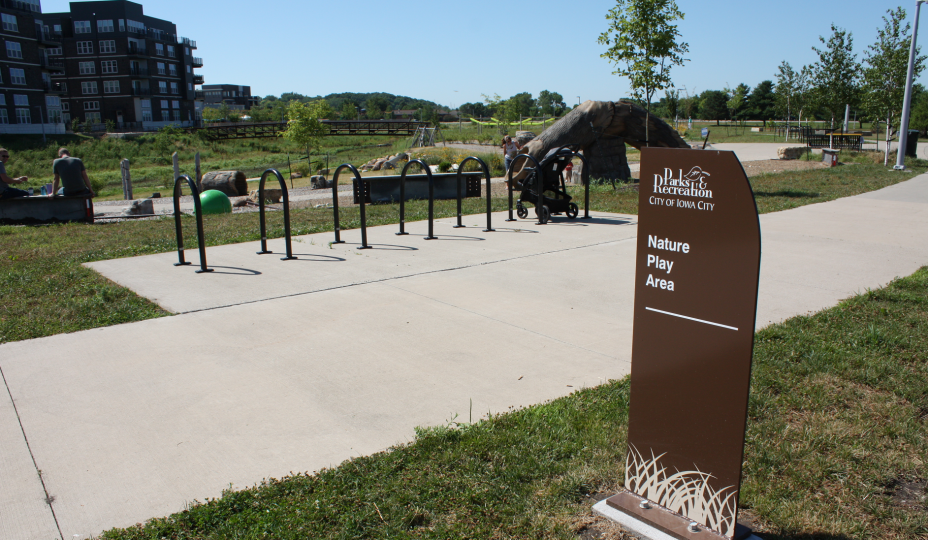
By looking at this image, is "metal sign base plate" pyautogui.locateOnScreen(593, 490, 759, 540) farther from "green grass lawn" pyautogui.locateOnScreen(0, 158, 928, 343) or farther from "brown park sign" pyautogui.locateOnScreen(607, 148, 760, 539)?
"green grass lawn" pyautogui.locateOnScreen(0, 158, 928, 343)

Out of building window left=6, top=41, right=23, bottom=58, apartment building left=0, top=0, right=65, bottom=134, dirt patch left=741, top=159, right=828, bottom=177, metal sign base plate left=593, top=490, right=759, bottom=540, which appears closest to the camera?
metal sign base plate left=593, top=490, right=759, bottom=540

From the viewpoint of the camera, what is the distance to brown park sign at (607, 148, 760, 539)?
2.41 metres

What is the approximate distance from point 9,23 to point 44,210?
68.7 meters

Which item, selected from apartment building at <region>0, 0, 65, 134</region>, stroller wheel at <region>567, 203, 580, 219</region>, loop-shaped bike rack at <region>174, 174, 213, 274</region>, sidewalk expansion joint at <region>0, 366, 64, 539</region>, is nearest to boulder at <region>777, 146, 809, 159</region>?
stroller wheel at <region>567, 203, 580, 219</region>

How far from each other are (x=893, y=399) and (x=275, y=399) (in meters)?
3.72

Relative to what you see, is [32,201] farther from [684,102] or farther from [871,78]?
[684,102]

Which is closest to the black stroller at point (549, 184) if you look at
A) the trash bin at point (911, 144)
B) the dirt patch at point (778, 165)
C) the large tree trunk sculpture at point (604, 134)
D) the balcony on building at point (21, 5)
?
the large tree trunk sculpture at point (604, 134)

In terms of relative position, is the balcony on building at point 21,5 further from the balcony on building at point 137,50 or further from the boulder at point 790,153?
the boulder at point 790,153

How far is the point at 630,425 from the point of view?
2.89 meters

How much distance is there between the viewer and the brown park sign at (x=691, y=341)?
241 centimetres

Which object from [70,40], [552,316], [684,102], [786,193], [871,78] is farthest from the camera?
[70,40]

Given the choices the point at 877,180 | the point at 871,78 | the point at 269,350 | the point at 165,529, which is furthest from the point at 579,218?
the point at 871,78

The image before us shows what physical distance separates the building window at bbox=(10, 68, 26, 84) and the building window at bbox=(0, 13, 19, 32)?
379 cm

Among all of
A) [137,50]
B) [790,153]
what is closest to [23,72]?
[137,50]
